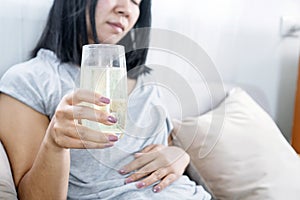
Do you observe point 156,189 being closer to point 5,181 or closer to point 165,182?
point 165,182

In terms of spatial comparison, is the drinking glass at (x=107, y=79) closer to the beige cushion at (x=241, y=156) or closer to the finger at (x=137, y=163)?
the finger at (x=137, y=163)

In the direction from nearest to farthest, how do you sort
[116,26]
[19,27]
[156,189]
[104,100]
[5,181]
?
[104,100], [5,181], [156,189], [116,26], [19,27]

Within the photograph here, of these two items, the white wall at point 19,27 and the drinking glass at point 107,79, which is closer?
the drinking glass at point 107,79

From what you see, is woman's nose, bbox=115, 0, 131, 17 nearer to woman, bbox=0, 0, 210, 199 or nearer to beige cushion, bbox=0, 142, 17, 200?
woman, bbox=0, 0, 210, 199

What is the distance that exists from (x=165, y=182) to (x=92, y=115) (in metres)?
0.41

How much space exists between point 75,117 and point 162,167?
0.41 m

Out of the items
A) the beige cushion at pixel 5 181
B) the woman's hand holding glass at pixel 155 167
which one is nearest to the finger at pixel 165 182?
the woman's hand holding glass at pixel 155 167

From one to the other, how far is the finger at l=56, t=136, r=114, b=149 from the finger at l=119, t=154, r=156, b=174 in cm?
29

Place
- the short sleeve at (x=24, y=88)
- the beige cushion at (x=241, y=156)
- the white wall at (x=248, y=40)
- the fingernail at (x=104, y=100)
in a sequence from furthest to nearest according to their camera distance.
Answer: the white wall at (x=248, y=40) < the beige cushion at (x=241, y=156) < the short sleeve at (x=24, y=88) < the fingernail at (x=104, y=100)

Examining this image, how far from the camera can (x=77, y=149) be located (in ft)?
3.54

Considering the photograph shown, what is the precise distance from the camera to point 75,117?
0.76m

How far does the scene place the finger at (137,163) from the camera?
108 cm

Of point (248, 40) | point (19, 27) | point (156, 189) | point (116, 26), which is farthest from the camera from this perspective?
point (248, 40)

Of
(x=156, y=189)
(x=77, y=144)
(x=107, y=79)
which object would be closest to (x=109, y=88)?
(x=107, y=79)
